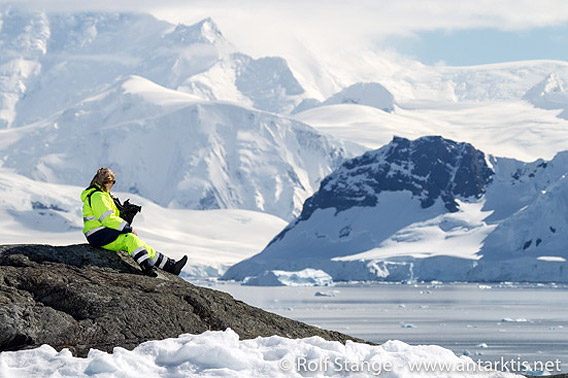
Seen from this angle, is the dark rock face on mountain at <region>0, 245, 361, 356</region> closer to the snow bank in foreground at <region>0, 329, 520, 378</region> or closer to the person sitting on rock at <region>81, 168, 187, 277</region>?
the person sitting on rock at <region>81, 168, 187, 277</region>

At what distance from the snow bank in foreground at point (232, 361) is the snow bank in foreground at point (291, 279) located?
161 m

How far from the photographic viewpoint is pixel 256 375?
1251cm

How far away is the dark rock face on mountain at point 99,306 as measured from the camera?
1337 cm

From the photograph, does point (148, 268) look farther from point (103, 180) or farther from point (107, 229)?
point (103, 180)

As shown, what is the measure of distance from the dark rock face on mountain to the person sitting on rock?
0.14 m

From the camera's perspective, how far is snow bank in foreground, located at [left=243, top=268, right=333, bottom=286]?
576ft

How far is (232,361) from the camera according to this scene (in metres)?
12.6

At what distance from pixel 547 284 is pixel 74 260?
174 m

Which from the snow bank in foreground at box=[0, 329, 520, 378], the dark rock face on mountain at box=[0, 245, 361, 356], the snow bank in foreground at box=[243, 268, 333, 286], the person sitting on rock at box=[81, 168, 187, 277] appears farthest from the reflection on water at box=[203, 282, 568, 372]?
the snow bank in foreground at box=[243, 268, 333, 286]

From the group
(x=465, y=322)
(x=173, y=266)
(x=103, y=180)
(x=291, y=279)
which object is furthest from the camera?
(x=291, y=279)

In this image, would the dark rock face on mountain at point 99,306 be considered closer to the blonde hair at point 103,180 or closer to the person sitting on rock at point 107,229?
the person sitting on rock at point 107,229

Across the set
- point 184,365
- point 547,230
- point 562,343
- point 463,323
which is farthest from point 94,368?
point 547,230

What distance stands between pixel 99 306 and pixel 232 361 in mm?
2087

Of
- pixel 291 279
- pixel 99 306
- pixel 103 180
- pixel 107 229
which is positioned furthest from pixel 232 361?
pixel 291 279
